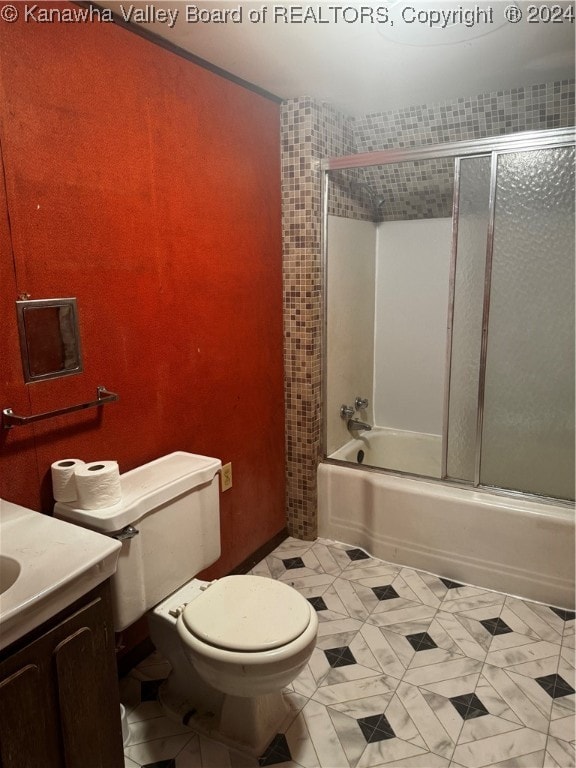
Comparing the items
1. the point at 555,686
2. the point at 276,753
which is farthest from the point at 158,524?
the point at 555,686

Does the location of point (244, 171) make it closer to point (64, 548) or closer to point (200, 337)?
point (200, 337)

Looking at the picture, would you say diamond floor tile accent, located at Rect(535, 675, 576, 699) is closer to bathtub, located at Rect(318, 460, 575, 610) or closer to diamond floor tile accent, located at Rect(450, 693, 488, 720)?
diamond floor tile accent, located at Rect(450, 693, 488, 720)

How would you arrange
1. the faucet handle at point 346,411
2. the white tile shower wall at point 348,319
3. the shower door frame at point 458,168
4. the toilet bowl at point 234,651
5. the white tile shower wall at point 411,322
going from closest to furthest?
the toilet bowl at point 234,651 → the shower door frame at point 458,168 → the white tile shower wall at point 348,319 → the faucet handle at point 346,411 → the white tile shower wall at point 411,322

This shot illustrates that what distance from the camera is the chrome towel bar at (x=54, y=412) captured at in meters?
1.40

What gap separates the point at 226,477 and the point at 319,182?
1449 mm

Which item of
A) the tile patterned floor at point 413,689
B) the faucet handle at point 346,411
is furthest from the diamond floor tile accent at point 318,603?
the faucet handle at point 346,411

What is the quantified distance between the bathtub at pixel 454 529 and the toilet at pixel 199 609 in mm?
978

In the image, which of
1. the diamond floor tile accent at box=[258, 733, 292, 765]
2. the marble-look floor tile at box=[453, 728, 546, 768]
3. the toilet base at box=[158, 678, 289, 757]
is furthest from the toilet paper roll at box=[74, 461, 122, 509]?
the marble-look floor tile at box=[453, 728, 546, 768]

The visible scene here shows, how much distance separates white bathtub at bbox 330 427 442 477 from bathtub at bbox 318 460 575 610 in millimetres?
331

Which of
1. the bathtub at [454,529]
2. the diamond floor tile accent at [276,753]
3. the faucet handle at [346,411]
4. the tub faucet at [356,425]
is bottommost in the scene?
the diamond floor tile accent at [276,753]

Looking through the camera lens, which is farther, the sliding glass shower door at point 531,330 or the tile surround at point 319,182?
the tile surround at point 319,182

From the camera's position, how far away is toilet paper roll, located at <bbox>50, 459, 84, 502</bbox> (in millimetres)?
1484

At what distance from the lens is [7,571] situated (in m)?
1.18

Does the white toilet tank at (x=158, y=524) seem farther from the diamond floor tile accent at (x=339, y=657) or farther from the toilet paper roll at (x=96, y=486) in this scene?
the diamond floor tile accent at (x=339, y=657)
